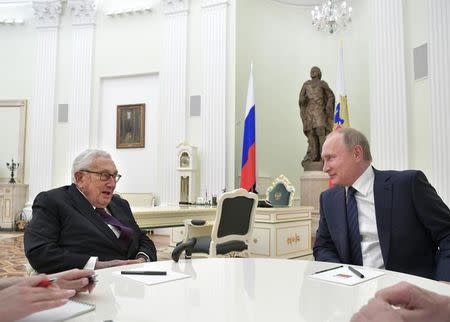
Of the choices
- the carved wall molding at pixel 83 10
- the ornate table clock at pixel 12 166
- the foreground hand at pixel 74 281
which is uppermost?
the carved wall molding at pixel 83 10

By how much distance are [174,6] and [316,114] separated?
417 centimetres

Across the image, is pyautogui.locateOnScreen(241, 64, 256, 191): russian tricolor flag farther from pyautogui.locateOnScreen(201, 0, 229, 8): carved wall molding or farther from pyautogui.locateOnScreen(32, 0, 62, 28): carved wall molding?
pyautogui.locateOnScreen(32, 0, 62, 28): carved wall molding

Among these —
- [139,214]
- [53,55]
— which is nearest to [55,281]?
[139,214]

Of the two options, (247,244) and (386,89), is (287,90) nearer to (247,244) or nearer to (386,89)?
(386,89)

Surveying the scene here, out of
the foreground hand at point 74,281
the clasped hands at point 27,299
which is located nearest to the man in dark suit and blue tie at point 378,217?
the foreground hand at point 74,281

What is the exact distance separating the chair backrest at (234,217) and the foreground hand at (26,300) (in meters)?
2.94

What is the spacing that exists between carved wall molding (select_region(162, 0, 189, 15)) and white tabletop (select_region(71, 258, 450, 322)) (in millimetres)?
8210

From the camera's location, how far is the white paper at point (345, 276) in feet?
4.24

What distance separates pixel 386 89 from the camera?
237 inches

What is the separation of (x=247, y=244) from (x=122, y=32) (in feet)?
23.2

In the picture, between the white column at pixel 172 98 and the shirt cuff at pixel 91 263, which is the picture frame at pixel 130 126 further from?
the shirt cuff at pixel 91 263

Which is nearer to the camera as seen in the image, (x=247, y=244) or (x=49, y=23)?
(x=247, y=244)

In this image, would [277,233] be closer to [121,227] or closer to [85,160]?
[121,227]

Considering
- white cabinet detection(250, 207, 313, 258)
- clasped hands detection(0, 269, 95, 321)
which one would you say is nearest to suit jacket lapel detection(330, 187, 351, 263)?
clasped hands detection(0, 269, 95, 321)
